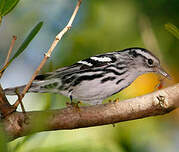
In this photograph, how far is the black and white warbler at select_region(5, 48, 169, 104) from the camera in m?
3.36

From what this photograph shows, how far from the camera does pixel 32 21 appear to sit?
2744mm

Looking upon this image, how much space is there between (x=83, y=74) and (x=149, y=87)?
105cm

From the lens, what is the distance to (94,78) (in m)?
3.60

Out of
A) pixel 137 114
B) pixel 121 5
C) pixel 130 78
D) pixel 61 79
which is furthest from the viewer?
→ pixel 130 78

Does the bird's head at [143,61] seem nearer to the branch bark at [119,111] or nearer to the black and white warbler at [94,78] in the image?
the black and white warbler at [94,78]

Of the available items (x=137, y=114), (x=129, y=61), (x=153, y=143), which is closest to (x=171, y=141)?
(x=153, y=143)

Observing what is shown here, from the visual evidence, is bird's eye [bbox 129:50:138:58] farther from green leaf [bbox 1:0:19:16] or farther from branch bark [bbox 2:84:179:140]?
green leaf [bbox 1:0:19:16]

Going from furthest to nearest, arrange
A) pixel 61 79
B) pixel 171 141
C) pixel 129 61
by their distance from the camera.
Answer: pixel 129 61 < pixel 61 79 < pixel 171 141

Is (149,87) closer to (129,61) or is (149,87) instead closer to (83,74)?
(83,74)

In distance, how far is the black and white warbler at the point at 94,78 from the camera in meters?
3.36

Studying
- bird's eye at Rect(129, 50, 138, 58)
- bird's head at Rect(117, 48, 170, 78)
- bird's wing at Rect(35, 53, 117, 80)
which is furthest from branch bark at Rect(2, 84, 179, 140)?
bird's eye at Rect(129, 50, 138, 58)

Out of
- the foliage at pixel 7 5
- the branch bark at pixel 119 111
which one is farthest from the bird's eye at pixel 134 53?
the foliage at pixel 7 5

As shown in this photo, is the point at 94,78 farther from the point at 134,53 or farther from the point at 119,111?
the point at 119,111

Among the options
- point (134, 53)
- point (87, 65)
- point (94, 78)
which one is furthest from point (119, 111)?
point (134, 53)
